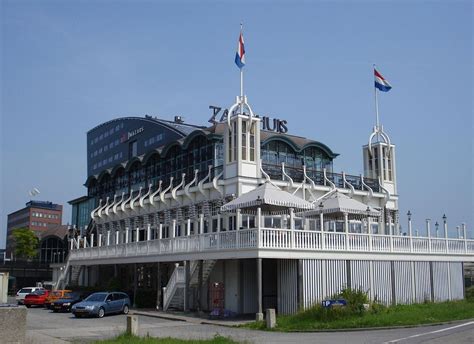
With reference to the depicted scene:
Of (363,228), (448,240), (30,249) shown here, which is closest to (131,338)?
(363,228)

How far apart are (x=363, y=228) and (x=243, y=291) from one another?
339 inches

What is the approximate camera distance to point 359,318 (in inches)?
855

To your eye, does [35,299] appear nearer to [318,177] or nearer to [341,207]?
[318,177]

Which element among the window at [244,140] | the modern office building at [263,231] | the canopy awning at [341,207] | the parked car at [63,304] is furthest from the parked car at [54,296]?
the canopy awning at [341,207]

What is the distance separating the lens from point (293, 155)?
40000mm

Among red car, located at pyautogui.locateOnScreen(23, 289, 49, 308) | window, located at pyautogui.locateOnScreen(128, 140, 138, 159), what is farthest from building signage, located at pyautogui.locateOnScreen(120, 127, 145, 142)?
red car, located at pyautogui.locateOnScreen(23, 289, 49, 308)

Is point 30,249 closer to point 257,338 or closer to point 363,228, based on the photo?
point 363,228

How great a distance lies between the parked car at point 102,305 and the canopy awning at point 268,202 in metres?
8.00

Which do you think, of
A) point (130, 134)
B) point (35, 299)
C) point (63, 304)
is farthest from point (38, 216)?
point (63, 304)

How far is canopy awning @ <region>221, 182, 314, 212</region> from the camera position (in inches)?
1066

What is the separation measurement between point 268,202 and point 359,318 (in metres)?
7.35

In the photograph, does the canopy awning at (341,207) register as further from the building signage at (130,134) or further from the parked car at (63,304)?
the building signage at (130,134)

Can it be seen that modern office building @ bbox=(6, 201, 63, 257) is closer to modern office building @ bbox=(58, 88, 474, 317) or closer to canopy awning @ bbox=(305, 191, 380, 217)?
modern office building @ bbox=(58, 88, 474, 317)

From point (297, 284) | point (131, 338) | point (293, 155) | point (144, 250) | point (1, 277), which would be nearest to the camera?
point (1, 277)
